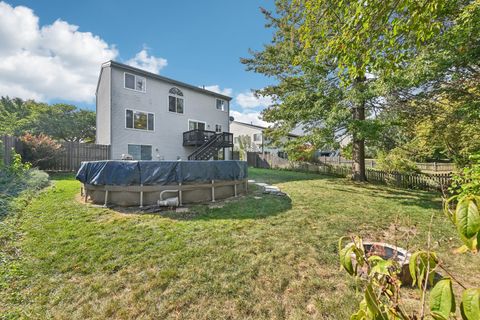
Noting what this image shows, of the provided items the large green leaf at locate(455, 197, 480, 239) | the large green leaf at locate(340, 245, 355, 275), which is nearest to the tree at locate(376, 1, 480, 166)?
the large green leaf at locate(455, 197, 480, 239)

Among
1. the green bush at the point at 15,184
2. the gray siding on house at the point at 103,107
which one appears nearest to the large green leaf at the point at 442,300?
the green bush at the point at 15,184

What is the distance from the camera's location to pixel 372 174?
1297cm

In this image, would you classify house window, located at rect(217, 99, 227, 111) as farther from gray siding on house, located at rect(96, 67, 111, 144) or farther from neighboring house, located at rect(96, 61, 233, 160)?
gray siding on house, located at rect(96, 67, 111, 144)

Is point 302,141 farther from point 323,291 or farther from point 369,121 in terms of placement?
point 323,291

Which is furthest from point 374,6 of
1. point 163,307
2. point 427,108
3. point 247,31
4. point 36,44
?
point 36,44

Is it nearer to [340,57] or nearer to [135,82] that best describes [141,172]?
[340,57]

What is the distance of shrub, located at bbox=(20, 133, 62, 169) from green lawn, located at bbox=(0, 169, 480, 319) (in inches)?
313

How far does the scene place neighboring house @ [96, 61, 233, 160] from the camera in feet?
49.4

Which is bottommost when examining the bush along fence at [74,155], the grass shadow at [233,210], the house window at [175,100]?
the grass shadow at [233,210]

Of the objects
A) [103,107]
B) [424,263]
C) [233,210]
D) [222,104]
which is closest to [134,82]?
[103,107]

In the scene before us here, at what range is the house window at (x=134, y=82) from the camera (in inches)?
611

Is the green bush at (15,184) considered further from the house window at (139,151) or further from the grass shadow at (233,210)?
the house window at (139,151)

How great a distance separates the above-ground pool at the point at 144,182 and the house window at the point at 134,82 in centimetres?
1054

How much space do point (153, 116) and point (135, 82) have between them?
8.82ft
